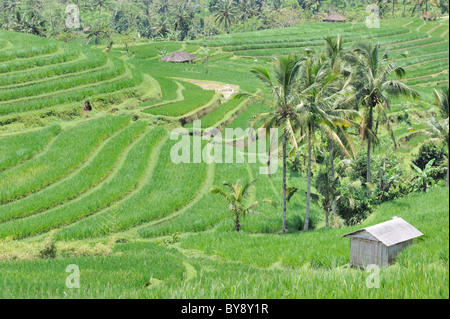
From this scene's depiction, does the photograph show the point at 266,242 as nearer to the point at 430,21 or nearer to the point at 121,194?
the point at 121,194

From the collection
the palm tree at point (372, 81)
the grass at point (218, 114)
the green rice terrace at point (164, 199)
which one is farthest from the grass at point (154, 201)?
the palm tree at point (372, 81)

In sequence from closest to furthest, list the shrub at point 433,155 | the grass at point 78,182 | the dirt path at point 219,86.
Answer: the grass at point 78,182
the shrub at point 433,155
the dirt path at point 219,86

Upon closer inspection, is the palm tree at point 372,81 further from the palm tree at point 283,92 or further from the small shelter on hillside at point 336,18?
the small shelter on hillside at point 336,18

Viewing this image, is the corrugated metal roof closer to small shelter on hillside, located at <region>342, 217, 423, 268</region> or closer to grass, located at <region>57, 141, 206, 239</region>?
small shelter on hillside, located at <region>342, 217, 423, 268</region>

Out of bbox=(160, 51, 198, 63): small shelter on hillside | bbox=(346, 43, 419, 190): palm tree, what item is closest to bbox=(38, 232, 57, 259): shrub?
bbox=(346, 43, 419, 190): palm tree

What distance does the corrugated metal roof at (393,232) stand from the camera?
1385 centimetres

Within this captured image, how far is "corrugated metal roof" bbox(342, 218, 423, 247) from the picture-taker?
1385cm

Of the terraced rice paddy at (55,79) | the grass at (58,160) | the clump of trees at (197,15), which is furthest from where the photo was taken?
the clump of trees at (197,15)

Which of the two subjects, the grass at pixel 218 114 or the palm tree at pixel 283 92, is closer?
the palm tree at pixel 283 92

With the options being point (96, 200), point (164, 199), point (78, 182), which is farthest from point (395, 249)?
point (78, 182)

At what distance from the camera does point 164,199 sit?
21.6 meters

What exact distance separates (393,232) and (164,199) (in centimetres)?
1098
